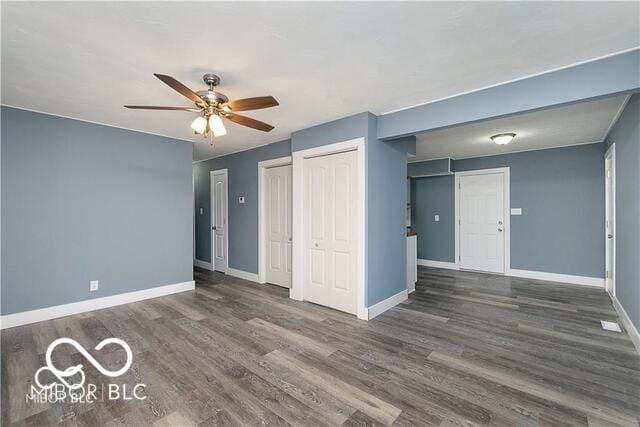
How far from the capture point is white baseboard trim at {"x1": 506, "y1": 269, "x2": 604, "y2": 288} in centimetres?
481

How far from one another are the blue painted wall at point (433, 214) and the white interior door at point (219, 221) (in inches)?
176

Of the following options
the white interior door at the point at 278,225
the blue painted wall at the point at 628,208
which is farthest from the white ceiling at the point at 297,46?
the white interior door at the point at 278,225

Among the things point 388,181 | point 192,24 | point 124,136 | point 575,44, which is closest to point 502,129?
point 388,181

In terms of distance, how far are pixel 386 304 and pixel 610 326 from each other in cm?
245

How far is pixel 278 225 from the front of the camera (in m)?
4.98

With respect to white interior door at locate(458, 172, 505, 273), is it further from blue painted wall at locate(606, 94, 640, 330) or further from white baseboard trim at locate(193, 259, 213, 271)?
white baseboard trim at locate(193, 259, 213, 271)

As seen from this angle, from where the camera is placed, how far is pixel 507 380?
220 cm

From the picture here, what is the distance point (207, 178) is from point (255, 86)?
13.7 feet

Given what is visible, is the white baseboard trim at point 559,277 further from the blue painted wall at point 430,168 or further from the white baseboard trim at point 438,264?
the blue painted wall at point 430,168

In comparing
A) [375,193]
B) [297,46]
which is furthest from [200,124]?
[375,193]

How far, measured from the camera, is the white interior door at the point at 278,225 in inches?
191

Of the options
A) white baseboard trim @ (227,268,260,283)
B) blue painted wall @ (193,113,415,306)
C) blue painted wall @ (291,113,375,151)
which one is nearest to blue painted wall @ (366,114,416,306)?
blue painted wall @ (193,113,415,306)

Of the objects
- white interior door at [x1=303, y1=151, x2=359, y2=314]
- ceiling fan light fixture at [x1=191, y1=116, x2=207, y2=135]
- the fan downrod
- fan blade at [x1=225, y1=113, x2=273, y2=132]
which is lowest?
white interior door at [x1=303, y1=151, x2=359, y2=314]

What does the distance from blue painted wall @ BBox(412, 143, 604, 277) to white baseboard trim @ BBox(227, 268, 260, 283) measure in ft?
16.6
